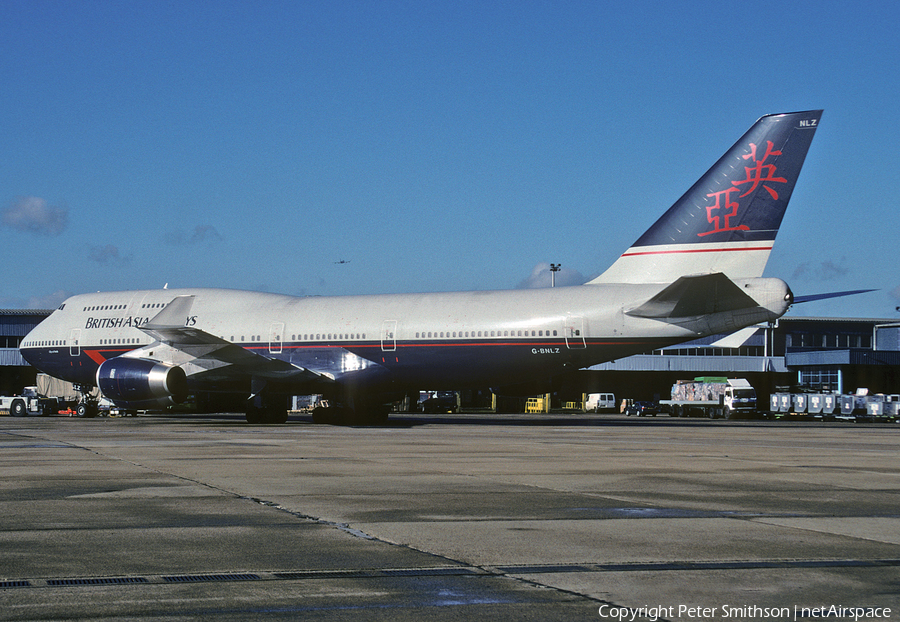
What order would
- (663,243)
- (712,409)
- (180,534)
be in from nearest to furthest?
1. (180,534)
2. (663,243)
3. (712,409)

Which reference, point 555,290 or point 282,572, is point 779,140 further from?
point 282,572

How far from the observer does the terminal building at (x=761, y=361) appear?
82750 millimetres

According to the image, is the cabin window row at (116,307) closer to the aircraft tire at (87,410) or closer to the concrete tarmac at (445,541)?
the aircraft tire at (87,410)

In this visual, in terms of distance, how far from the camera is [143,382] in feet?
112

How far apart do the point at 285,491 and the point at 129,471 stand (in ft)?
12.2

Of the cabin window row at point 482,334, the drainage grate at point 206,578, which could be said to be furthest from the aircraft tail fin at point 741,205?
the drainage grate at point 206,578

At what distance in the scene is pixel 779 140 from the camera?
30.3 metres

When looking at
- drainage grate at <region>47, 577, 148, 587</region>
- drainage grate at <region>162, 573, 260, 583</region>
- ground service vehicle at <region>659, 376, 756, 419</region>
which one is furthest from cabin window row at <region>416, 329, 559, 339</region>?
ground service vehicle at <region>659, 376, 756, 419</region>

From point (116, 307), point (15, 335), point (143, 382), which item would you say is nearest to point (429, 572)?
point (143, 382)

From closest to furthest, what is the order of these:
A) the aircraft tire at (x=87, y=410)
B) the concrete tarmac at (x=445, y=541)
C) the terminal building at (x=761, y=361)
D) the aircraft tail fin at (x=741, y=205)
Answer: the concrete tarmac at (x=445, y=541)
the aircraft tail fin at (x=741, y=205)
the aircraft tire at (x=87, y=410)
the terminal building at (x=761, y=361)

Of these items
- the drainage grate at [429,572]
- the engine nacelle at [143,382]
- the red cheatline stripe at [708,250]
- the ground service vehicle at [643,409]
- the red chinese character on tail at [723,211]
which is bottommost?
the ground service vehicle at [643,409]

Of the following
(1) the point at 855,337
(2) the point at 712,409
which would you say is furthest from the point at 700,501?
(1) the point at 855,337
